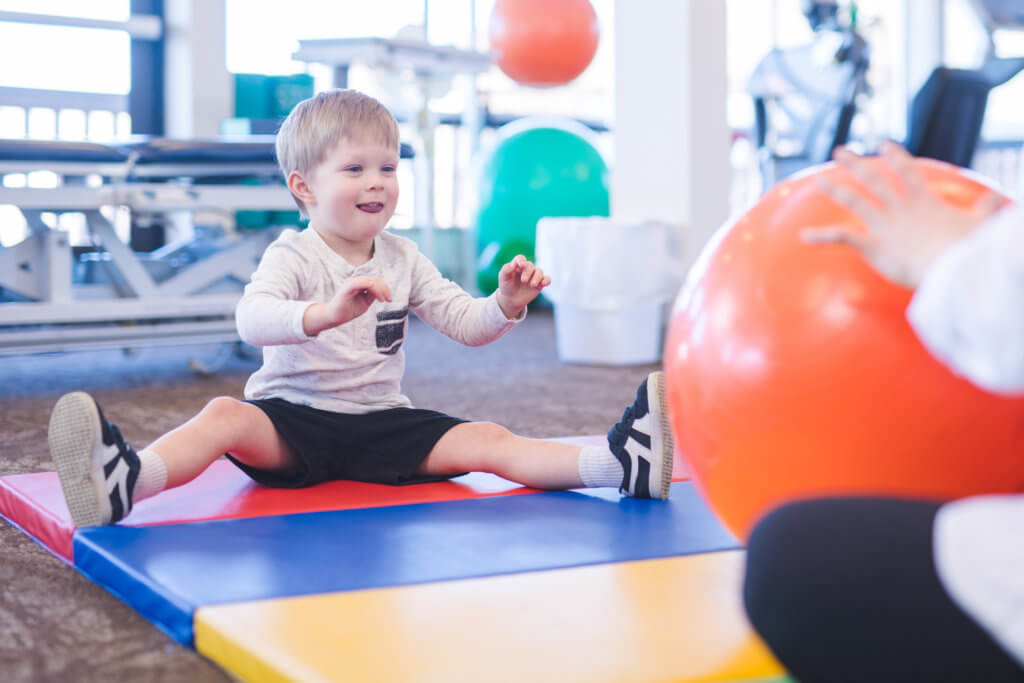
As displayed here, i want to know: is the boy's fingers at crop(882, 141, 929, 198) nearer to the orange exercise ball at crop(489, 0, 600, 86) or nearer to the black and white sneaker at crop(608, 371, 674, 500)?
the black and white sneaker at crop(608, 371, 674, 500)

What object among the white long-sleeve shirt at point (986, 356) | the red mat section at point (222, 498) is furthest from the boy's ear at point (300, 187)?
the white long-sleeve shirt at point (986, 356)

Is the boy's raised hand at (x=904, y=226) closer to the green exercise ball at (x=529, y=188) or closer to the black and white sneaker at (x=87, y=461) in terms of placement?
the black and white sneaker at (x=87, y=461)

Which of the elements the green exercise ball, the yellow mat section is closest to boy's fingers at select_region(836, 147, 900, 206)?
the yellow mat section

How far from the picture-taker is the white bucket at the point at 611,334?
352 centimetres

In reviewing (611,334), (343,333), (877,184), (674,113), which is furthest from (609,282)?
(877,184)

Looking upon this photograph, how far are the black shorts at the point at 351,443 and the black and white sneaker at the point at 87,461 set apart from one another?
25cm

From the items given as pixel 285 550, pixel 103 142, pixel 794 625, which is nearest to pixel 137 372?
pixel 103 142

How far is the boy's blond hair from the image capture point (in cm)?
160

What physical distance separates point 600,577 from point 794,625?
38 cm

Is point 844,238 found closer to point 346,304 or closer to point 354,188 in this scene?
point 346,304

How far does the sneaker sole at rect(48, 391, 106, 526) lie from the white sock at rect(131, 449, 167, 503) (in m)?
0.07

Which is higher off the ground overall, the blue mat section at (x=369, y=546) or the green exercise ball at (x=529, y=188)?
the green exercise ball at (x=529, y=188)

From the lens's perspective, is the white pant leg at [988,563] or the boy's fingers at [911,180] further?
the boy's fingers at [911,180]

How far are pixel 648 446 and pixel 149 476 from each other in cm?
65
